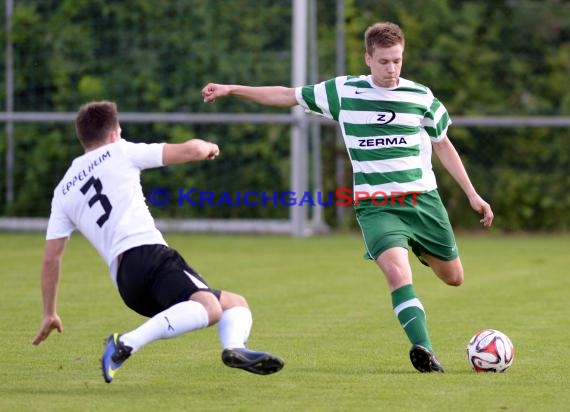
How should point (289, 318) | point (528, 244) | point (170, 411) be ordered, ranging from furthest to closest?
point (528, 244) < point (289, 318) < point (170, 411)

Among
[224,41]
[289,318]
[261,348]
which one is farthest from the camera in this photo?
[224,41]

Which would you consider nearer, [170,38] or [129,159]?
[129,159]

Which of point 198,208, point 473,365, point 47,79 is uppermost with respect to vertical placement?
point 473,365

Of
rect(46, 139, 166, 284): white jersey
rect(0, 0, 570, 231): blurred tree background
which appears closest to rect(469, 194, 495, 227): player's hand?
rect(46, 139, 166, 284): white jersey

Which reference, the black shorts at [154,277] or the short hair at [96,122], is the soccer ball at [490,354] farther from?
the short hair at [96,122]

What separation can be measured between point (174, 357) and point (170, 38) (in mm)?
10373

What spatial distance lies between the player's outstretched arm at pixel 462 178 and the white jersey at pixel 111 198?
189 cm

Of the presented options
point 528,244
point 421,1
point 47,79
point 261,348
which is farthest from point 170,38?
point 261,348

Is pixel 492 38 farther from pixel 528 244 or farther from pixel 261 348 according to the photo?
pixel 261 348

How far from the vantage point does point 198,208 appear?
16875mm

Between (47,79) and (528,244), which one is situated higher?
(47,79)

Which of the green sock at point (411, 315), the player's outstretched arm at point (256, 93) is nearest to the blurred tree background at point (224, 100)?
the player's outstretched arm at point (256, 93)

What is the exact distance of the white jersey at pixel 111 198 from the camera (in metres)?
5.70

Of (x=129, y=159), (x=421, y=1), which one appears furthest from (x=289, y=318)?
(x=421, y=1)
